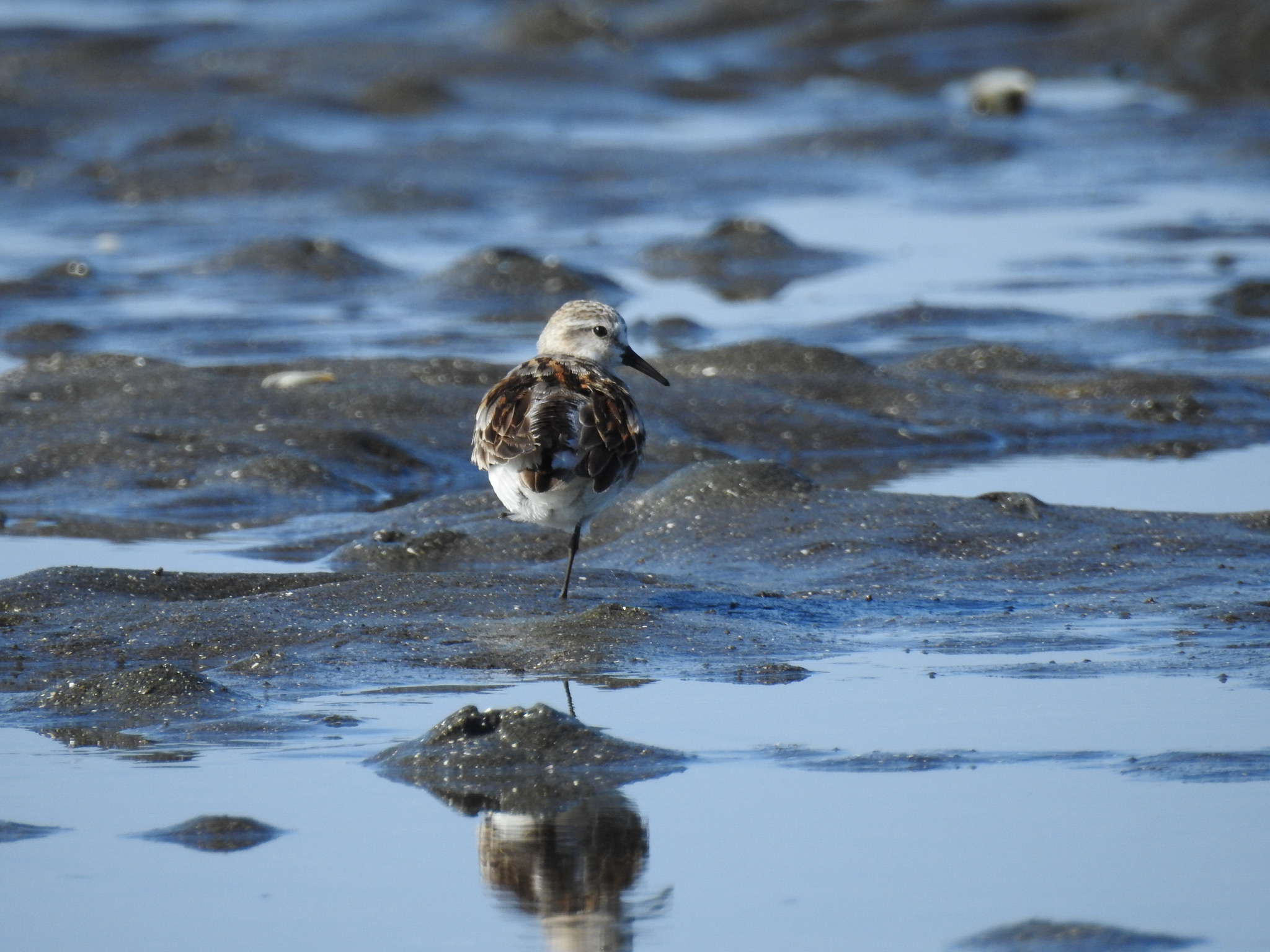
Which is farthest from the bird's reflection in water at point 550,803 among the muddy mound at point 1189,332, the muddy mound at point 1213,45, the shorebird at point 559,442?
the muddy mound at point 1213,45

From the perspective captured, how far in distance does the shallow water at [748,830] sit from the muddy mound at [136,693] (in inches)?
10.2

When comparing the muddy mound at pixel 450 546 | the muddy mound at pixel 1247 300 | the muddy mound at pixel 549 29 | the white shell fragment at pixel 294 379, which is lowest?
the muddy mound at pixel 450 546

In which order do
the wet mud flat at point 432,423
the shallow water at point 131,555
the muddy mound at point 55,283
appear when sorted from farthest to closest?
1. the muddy mound at point 55,283
2. the wet mud flat at point 432,423
3. the shallow water at point 131,555

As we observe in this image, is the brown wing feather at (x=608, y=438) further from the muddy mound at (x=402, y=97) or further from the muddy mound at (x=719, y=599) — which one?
the muddy mound at (x=402, y=97)

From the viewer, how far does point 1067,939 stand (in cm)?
411

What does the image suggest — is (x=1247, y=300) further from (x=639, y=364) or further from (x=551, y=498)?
(x=551, y=498)

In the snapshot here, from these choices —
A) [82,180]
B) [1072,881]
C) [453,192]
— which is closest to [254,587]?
[1072,881]

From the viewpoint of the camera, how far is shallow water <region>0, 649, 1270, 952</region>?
4258 mm

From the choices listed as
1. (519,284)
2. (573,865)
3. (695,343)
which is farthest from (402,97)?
(573,865)

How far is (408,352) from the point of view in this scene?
13.3 m

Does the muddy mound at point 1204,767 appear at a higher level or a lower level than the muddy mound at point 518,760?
lower

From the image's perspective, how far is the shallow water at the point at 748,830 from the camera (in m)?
4.26

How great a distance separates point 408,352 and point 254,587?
6.08 metres

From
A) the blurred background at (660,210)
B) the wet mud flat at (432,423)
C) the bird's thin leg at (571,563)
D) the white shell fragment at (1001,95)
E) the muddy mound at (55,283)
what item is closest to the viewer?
the bird's thin leg at (571,563)
